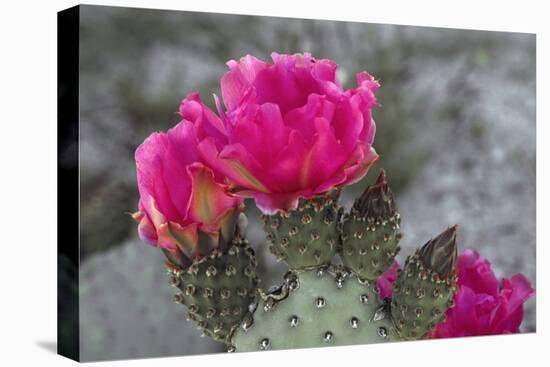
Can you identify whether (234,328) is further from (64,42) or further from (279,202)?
(64,42)

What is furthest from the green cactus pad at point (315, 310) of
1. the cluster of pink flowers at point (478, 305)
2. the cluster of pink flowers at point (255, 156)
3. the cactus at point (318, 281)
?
the cluster of pink flowers at point (478, 305)

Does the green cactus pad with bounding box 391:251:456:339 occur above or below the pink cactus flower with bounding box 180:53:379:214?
below

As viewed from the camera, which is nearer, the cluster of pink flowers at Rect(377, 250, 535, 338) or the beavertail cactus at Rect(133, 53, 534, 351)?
the beavertail cactus at Rect(133, 53, 534, 351)

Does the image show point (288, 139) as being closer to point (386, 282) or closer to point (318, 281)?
point (318, 281)

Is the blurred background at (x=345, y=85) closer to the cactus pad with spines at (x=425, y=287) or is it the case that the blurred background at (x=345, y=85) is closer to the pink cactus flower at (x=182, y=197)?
the pink cactus flower at (x=182, y=197)

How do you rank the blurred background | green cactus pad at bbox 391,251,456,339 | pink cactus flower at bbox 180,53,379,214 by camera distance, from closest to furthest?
pink cactus flower at bbox 180,53,379,214 < green cactus pad at bbox 391,251,456,339 < the blurred background

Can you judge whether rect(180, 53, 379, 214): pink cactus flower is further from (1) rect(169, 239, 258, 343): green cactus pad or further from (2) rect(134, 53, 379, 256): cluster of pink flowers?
(1) rect(169, 239, 258, 343): green cactus pad

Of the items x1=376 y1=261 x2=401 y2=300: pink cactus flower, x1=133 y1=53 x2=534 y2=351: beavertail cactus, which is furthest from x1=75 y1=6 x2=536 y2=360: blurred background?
x1=376 y1=261 x2=401 y2=300: pink cactus flower
